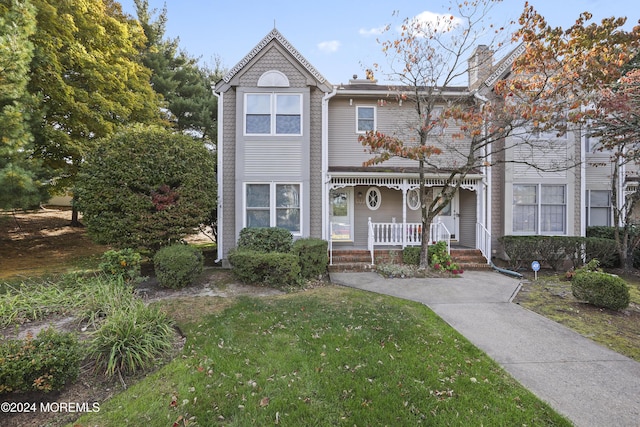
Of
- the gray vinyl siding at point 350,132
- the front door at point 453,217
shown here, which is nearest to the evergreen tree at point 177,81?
the gray vinyl siding at point 350,132

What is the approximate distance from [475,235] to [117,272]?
11838 millimetres

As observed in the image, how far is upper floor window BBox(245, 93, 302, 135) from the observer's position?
32.0 ft

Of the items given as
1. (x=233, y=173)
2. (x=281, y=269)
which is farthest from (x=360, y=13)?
(x=281, y=269)

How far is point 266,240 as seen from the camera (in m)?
8.88

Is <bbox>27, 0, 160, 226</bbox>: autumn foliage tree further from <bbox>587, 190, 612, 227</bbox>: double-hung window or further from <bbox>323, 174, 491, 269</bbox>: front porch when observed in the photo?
<bbox>587, 190, 612, 227</bbox>: double-hung window

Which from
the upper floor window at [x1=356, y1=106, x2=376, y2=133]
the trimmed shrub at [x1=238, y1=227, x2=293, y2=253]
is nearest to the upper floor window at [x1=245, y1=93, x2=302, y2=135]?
the upper floor window at [x1=356, y1=106, x2=376, y2=133]

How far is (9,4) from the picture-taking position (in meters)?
8.84

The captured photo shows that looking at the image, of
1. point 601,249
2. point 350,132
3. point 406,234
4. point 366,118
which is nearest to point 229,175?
point 350,132

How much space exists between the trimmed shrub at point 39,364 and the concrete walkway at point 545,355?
17.4 ft

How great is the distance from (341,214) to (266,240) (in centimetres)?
397

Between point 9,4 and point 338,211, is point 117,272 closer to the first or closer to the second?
point 338,211

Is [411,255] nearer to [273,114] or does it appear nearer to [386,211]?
[386,211]

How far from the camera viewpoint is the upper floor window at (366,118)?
436 inches

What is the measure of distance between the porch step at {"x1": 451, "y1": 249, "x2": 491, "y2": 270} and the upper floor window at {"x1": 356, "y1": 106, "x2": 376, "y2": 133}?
5.78 m
